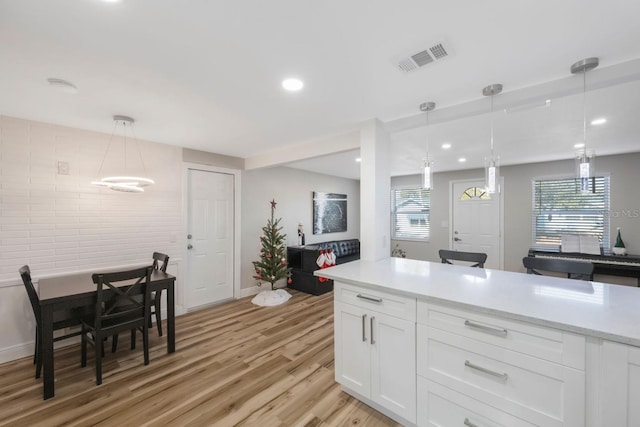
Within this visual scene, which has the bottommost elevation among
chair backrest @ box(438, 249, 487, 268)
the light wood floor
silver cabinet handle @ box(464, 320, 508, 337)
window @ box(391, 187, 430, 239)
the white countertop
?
the light wood floor

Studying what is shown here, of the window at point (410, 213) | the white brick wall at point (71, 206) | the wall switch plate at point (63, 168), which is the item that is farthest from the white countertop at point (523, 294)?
the window at point (410, 213)

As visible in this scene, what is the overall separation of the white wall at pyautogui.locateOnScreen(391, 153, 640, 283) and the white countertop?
377 centimetres

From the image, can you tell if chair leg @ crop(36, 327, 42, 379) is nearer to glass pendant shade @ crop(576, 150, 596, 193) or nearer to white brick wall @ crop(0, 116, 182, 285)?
white brick wall @ crop(0, 116, 182, 285)

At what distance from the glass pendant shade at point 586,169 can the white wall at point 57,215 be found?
4.21m

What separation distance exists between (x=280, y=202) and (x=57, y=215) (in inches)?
120

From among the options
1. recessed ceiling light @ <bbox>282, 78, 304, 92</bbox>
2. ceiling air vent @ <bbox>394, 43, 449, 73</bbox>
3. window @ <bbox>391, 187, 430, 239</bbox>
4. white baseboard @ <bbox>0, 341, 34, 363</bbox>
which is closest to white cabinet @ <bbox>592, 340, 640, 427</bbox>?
ceiling air vent @ <bbox>394, 43, 449, 73</bbox>

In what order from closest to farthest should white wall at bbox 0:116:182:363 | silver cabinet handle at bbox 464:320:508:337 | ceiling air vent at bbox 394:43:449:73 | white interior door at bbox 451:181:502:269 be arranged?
silver cabinet handle at bbox 464:320:508:337, ceiling air vent at bbox 394:43:449:73, white wall at bbox 0:116:182:363, white interior door at bbox 451:181:502:269

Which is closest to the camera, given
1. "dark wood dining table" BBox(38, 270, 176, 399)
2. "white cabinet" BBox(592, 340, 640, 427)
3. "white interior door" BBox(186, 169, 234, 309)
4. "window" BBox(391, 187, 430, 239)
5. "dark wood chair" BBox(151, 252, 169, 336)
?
"white cabinet" BBox(592, 340, 640, 427)

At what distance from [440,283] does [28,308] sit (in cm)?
389

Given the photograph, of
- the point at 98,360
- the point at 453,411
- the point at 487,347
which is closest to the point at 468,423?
the point at 453,411

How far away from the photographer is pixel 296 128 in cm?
295

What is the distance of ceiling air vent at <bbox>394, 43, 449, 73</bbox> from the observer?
1530 millimetres

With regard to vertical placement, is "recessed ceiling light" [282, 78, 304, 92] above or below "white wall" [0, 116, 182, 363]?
above

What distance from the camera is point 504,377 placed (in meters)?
1.33
